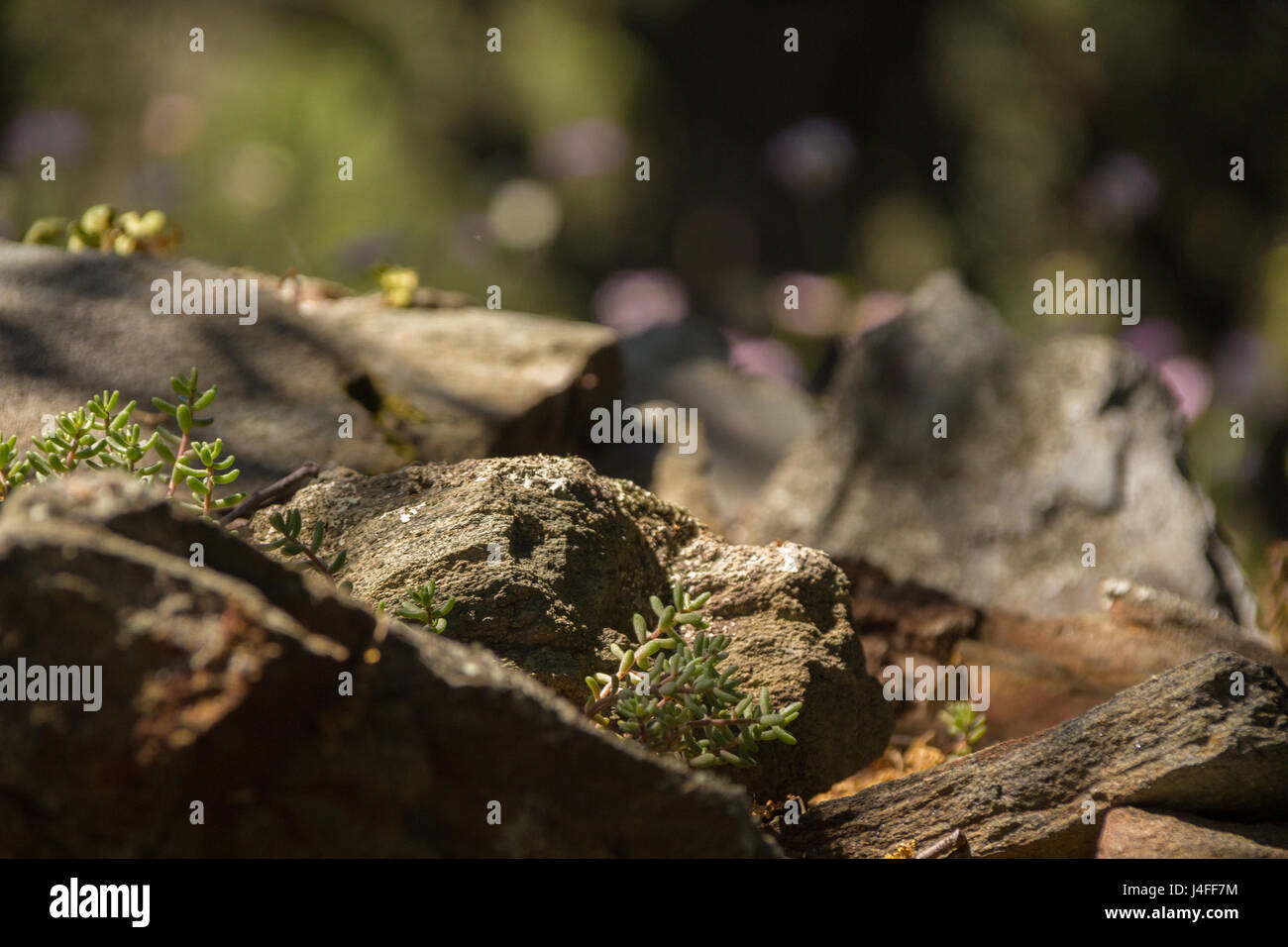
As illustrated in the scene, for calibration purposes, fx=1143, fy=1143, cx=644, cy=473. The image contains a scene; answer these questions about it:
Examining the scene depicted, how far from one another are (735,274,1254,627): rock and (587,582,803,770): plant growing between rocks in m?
1.56

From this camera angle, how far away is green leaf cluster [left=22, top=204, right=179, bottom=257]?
12.6ft

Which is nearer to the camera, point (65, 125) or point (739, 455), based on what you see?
point (739, 455)

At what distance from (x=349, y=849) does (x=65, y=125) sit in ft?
31.0

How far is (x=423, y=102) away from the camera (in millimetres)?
9375

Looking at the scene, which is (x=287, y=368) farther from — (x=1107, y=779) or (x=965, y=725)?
(x=1107, y=779)

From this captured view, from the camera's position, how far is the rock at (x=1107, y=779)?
191cm

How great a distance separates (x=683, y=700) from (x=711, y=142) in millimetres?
8407

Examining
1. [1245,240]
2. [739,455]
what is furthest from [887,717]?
[1245,240]

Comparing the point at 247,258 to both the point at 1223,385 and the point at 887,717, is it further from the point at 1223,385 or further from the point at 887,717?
the point at 1223,385

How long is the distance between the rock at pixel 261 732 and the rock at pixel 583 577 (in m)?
0.53
